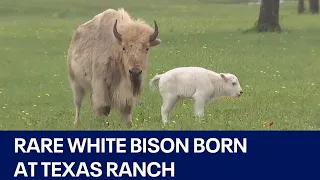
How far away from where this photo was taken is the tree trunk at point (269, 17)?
3331 cm

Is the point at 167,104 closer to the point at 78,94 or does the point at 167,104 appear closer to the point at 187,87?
the point at 187,87

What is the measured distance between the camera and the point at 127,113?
13477 millimetres

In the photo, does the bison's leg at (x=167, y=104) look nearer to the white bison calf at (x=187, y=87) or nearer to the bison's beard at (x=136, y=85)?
the white bison calf at (x=187, y=87)

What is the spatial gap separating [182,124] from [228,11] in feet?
123

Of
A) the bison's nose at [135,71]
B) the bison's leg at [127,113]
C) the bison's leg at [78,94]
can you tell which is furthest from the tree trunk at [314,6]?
the bison's nose at [135,71]

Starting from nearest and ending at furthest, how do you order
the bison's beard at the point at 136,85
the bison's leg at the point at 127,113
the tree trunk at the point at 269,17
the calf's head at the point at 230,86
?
the bison's beard at the point at 136,85 → the bison's leg at the point at 127,113 → the calf's head at the point at 230,86 → the tree trunk at the point at 269,17

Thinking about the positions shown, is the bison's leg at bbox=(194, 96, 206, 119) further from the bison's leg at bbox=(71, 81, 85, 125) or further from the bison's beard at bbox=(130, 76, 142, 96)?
the bison's leg at bbox=(71, 81, 85, 125)

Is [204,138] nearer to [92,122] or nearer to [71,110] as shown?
[92,122]

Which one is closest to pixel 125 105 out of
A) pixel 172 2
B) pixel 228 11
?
pixel 228 11

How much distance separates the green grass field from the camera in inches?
550

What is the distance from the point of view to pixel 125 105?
43.7 feet

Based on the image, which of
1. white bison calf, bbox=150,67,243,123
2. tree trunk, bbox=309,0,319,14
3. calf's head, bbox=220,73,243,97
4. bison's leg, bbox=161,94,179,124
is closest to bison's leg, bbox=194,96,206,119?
white bison calf, bbox=150,67,243,123

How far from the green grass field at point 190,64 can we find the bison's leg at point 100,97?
8.4 inches

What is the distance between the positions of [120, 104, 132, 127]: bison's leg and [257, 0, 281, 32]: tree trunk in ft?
66.7
